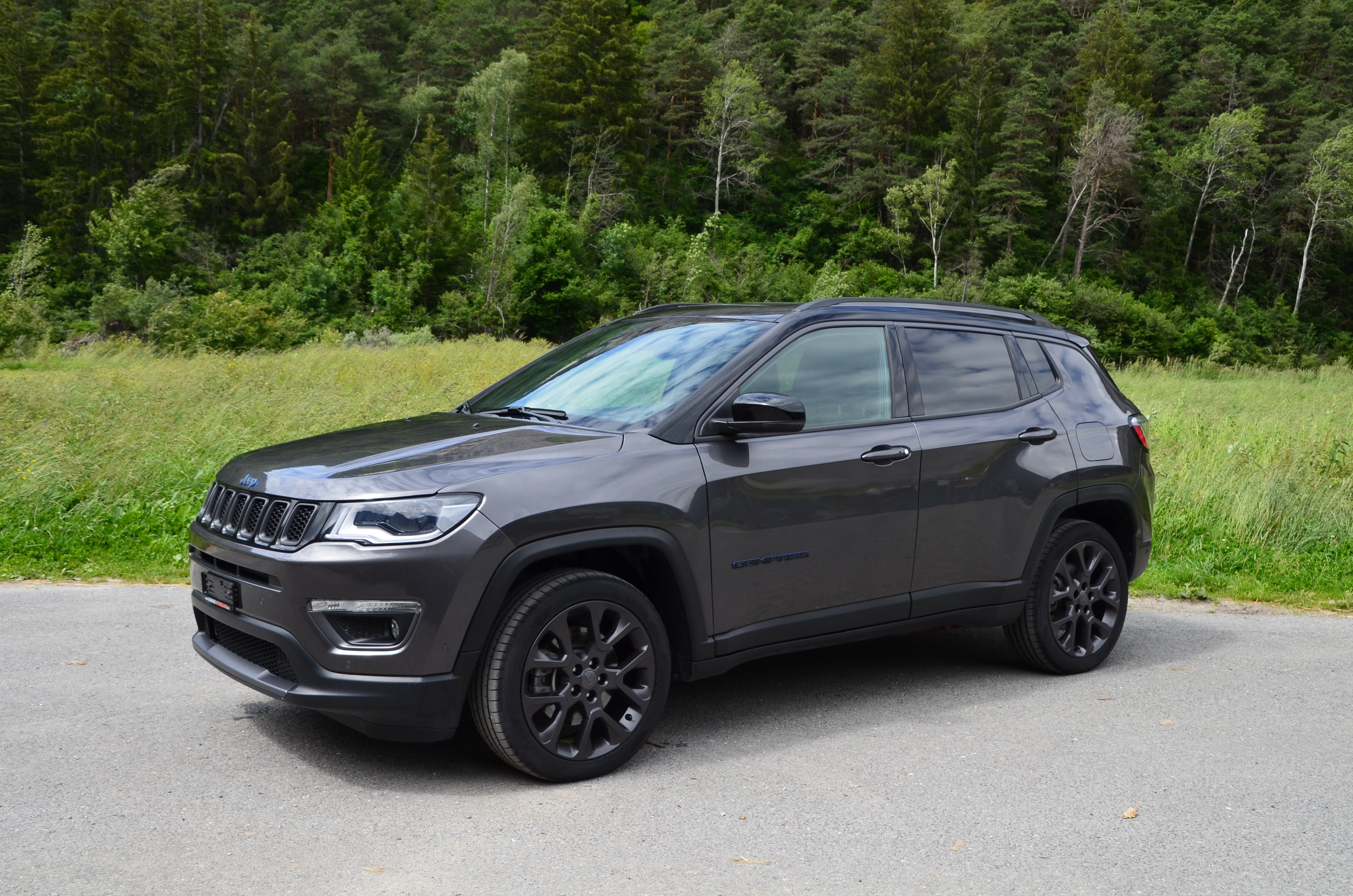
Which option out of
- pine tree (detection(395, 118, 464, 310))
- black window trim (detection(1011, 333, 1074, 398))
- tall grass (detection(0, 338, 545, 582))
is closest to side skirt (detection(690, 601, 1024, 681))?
black window trim (detection(1011, 333, 1074, 398))

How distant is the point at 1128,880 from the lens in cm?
320

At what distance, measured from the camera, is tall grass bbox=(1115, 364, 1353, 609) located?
316 inches

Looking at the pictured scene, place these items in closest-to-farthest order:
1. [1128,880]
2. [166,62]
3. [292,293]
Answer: [1128,880]
[292,293]
[166,62]

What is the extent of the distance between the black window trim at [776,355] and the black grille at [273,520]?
1.55 m

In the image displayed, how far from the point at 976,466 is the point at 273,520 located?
10.1 feet

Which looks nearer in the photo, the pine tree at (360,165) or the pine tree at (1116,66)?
the pine tree at (360,165)

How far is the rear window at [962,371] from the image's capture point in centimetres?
502

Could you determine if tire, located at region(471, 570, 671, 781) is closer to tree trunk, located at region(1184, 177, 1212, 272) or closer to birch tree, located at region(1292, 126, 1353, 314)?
birch tree, located at region(1292, 126, 1353, 314)

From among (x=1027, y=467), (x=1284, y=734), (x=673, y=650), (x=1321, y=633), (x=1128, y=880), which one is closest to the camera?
(x=1128, y=880)

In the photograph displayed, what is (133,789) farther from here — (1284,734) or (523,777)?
(1284,734)

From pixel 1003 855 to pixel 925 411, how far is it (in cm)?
214

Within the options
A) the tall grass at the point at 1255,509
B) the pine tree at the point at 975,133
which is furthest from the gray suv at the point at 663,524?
the pine tree at the point at 975,133

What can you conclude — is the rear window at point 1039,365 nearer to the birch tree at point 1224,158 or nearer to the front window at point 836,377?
the front window at point 836,377

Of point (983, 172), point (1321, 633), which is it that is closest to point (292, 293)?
point (983, 172)
